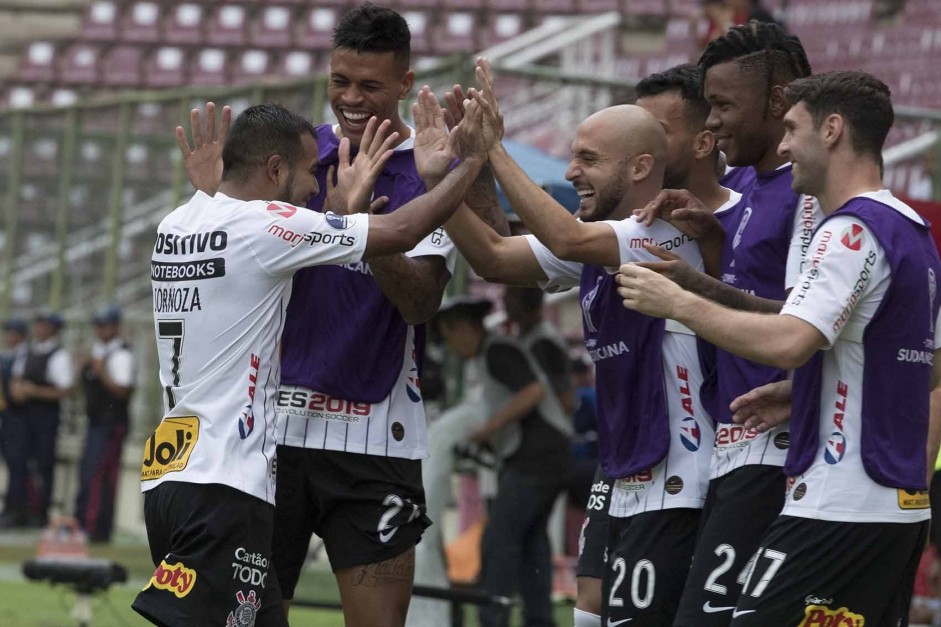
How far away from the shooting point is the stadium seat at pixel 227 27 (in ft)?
77.2

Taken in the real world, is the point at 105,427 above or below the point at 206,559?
below

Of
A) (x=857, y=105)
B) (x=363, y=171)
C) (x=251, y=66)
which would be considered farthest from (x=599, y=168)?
(x=251, y=66)

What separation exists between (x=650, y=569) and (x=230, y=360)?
4.31 ft

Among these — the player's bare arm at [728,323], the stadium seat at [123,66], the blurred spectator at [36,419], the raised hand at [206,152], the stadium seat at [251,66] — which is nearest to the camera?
the player's bare arm at [728,323]

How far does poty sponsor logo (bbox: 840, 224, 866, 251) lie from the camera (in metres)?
3.55

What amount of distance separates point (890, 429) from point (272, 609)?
67.4 inches

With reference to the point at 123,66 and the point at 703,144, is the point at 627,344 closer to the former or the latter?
the point at 703,144

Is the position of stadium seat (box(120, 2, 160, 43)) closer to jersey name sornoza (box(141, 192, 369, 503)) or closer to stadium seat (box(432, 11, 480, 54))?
stadium seat (box(432, 11, 480, 54))

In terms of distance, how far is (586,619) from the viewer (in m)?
4.91

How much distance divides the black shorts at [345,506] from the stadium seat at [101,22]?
20.8 metres

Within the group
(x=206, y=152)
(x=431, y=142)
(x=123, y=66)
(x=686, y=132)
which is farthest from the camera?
(x=123, y=66)

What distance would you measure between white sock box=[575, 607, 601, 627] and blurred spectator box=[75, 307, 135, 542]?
28.9 ft

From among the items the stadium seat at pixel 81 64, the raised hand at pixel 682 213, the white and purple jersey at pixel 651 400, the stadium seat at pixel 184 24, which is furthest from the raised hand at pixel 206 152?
the stadium seat at pixel 184 24

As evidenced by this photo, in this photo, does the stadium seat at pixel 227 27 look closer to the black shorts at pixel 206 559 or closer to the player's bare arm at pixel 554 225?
the player's bare arm at pixel 554 225
